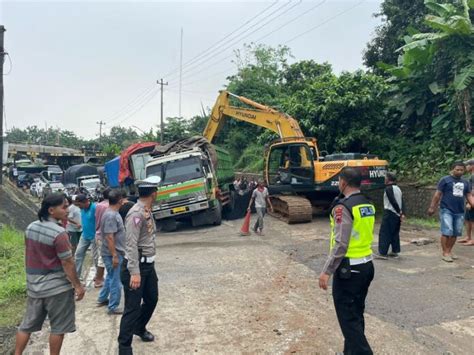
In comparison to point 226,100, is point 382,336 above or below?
below

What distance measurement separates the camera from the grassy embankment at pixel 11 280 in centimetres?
600

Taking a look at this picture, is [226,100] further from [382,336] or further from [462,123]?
[382,336]

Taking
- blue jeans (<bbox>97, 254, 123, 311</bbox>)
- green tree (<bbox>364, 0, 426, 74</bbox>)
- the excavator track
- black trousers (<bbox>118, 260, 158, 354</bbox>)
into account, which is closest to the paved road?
blue jeans (<bbox>97, 254, 123, 311</bbox>)

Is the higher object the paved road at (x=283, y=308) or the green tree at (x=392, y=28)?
the green tree at (x=392, y=28)

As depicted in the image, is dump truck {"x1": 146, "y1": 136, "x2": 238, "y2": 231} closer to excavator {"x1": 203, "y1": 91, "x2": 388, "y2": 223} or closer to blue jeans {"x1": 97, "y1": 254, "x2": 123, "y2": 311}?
excavator {"x1": 203, "y1": 91, "x2": 388, "y2": 223}

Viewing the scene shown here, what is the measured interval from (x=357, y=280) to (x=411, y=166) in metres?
11.9

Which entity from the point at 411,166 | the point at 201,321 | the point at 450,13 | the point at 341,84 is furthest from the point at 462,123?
the point at 201,321

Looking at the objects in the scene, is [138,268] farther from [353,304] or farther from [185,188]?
[185,188]

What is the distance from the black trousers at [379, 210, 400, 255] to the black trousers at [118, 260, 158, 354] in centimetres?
512

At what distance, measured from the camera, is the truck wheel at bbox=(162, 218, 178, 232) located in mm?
13869

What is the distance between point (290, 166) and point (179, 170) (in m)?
3.62

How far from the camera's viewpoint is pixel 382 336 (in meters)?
4.71

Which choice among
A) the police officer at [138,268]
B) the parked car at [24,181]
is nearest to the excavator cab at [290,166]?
the police officer at [138,268]

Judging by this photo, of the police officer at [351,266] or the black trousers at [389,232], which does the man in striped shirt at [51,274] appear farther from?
the black trousers at [389,232]
